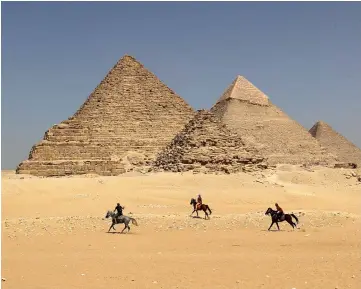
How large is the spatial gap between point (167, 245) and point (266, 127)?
47032 millimetres

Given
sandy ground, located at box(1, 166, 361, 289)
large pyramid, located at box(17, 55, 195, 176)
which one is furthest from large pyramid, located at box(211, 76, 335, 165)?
sandy ground, located at box(1, 166, 361, 289)

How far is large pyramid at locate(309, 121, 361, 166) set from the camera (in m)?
66.2

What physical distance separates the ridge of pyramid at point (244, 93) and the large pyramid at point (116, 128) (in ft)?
51.0

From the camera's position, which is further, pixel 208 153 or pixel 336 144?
pixel 336 144

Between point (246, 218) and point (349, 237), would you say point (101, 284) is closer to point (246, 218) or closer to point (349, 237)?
point (349, 237)

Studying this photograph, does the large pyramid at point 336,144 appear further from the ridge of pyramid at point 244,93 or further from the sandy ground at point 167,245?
the sandy ground at point 167,245

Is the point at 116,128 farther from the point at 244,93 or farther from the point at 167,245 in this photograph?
the point at 167,245

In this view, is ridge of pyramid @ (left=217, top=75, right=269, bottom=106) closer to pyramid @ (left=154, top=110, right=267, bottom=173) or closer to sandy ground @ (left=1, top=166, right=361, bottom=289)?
pyramid @ (left=154, top=110, right=267, bottom=173)

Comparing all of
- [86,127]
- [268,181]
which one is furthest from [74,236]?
[86,127]

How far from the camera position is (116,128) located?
40531 millimetres

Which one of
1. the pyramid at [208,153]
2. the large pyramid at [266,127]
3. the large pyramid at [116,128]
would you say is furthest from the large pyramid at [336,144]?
the pyramid at [208,153]

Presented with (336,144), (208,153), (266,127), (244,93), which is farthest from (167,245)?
(336,144)

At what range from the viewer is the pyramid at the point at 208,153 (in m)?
27.4

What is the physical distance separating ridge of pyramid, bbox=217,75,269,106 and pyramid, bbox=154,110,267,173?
27.8 metres
